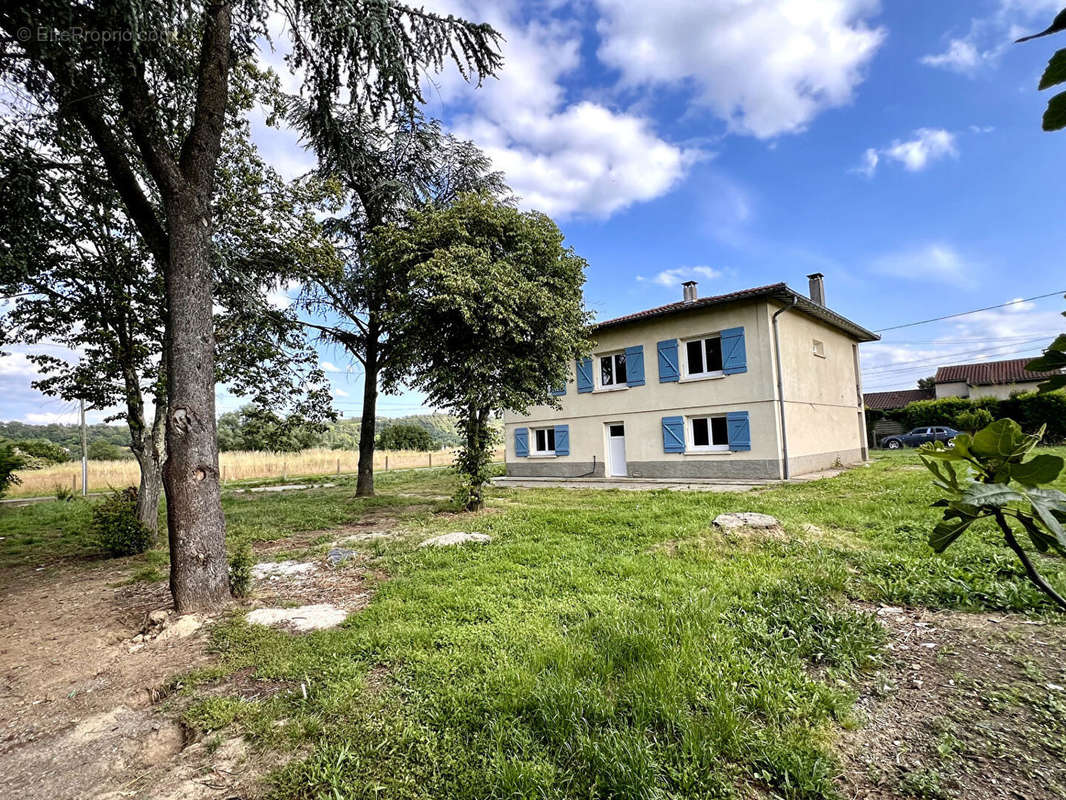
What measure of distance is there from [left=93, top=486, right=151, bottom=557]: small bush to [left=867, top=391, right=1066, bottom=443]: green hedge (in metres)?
25.6

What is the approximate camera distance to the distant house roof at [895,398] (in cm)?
3531

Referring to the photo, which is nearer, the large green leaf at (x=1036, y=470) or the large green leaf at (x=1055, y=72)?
the large green leaf at (x=1055, y=72)

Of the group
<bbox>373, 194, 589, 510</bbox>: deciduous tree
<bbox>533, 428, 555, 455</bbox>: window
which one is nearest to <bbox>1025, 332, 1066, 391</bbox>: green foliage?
<bbox>373, 194, 589, 510</bbox>: deciduous tree

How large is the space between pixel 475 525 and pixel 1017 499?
7.42 metres

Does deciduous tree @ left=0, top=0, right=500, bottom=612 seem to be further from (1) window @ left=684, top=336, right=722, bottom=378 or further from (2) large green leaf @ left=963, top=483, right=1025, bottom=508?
(1) window @ left=684, top=336, right=722, bottom=378

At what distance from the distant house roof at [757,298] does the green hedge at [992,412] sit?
798 cm

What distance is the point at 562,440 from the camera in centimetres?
1697

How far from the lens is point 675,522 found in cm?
700

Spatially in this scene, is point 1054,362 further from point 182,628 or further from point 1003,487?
point 182,628

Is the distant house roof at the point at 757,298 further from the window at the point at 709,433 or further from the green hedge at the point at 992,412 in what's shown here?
the green hedge at the point at 992,412

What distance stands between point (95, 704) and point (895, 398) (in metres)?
45.2

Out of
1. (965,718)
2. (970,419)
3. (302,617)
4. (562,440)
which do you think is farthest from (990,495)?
(970,419)

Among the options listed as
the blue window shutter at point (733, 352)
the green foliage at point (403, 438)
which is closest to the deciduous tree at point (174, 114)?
the blue window shutter at point (733, 352)

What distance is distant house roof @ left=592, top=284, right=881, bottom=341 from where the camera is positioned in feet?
41.1
